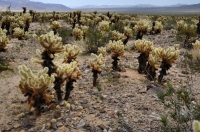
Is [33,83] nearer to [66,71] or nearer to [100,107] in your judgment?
[66,71]

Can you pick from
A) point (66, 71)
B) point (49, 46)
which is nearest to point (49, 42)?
point (49, 46)

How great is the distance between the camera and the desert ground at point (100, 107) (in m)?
5.57

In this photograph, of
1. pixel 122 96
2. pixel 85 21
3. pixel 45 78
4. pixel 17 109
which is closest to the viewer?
pixel 45 78

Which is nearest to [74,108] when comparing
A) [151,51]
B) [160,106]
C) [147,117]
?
[147,117]

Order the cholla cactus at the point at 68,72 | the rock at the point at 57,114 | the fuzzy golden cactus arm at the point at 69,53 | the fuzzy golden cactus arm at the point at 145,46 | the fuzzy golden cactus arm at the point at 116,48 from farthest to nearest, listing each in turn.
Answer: the fuzzy golden cactus arm at the point at 145,46, the fuzzy golden cactus arm at the point at 116,48, the fuzzy golden cactus arm at the point at 69,53, the cholla cactus at the point at 68,72, the rock at the point at 57,114

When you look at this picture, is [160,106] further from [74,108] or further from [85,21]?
[85,21]

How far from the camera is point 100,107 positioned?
21.1ft

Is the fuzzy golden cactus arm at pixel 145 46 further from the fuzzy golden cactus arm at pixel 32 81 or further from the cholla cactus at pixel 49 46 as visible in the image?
the fuzzy golden cactus arm at pixel 32 81

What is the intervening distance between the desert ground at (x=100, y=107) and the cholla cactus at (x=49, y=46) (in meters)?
1.17

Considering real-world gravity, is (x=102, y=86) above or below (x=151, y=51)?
below

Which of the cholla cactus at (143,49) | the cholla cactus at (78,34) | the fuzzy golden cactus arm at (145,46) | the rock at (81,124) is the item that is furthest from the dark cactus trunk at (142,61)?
the cholla cactus at (78,34)

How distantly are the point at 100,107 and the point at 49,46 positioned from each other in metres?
2.03

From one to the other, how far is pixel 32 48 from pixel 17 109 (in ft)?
25.5

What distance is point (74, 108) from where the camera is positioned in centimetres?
634
